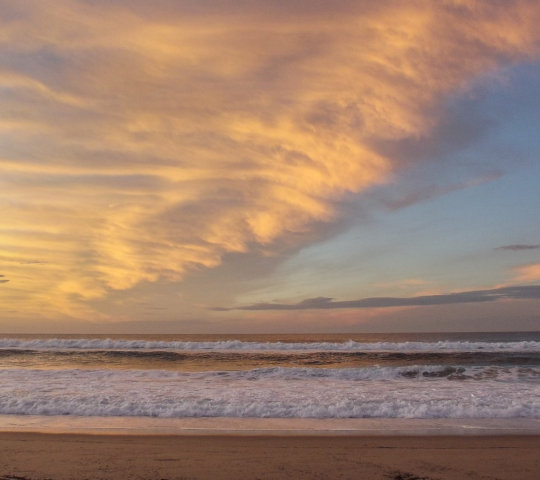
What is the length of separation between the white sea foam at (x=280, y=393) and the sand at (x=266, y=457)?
2.60 metres

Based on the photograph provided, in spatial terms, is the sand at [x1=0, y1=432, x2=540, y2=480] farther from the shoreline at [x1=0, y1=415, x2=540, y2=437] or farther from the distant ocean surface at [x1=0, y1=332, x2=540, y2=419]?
the distant ocean surface at [x1=0, y1=332, x2=540, y2=419]

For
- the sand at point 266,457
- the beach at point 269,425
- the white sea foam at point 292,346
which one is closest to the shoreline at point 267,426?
the beach at point 269,425

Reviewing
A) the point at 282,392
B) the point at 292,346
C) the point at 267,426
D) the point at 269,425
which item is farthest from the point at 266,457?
the point at 292,346

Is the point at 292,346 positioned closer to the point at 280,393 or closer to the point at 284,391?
the point at 284,391

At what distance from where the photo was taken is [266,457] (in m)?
7.78

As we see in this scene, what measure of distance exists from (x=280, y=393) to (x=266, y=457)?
273 inches

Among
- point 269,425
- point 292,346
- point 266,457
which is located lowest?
point 292,346

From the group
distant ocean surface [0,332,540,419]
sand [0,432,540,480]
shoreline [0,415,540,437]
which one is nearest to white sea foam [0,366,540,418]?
distant ocean surface [0,332,540,419]

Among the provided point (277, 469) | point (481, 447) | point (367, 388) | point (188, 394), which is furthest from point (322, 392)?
point (277, 469)

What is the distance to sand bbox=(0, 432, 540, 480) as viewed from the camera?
22.9 ft

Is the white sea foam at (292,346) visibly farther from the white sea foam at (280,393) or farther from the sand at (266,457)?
the sand at (266,457)

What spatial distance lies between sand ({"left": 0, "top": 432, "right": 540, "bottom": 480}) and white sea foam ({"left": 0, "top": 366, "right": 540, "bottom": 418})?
2.60m

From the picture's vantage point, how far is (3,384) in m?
16.3

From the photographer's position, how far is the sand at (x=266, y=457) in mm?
6992
